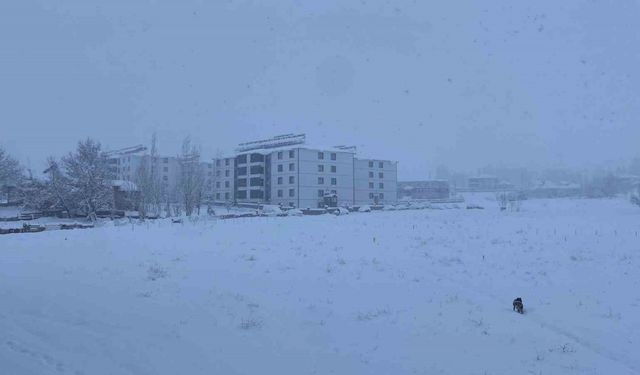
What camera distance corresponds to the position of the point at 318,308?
11.1 metres

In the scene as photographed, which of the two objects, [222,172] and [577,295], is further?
[222,172]

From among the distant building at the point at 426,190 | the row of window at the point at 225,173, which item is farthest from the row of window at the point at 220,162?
the distant building at the point at 426,190

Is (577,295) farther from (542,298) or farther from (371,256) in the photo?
(371,256)

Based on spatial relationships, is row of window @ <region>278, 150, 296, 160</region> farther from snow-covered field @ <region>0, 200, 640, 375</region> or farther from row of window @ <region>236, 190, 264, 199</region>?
snow-covered field @ <region>0, 200, 640, 375</region>

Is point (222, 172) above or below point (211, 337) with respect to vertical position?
above

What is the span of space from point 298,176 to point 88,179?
3833 centimetres

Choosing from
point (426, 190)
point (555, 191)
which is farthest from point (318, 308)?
point (555, 191)

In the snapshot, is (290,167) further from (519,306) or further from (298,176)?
(519,306)

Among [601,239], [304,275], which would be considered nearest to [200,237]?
[304,275]

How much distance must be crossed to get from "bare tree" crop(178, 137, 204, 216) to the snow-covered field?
3095 cm

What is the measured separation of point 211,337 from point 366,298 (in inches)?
173

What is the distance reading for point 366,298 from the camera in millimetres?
11961

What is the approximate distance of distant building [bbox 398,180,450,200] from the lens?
133m

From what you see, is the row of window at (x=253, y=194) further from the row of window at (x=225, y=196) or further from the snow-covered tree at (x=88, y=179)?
the snow-covered tree at (x=88, y=179)
